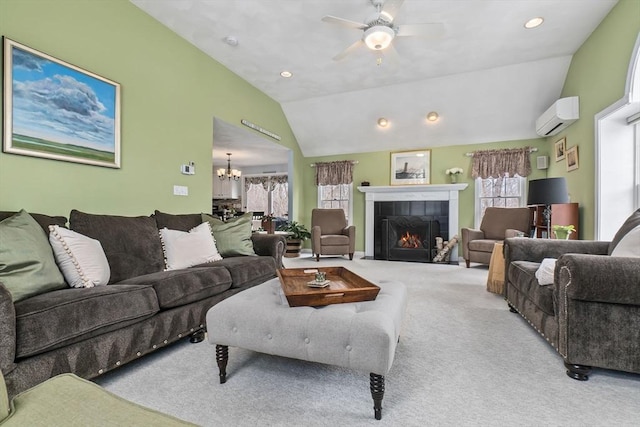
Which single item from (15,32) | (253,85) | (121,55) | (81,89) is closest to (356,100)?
(253,85)

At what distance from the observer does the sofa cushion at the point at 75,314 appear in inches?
52.2

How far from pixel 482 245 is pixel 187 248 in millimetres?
4337

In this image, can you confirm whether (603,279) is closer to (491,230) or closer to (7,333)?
(7,333)

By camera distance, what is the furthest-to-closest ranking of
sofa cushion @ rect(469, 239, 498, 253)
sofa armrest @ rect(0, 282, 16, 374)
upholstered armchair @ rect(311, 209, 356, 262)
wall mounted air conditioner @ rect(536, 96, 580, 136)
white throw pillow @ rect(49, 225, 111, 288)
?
1. upholstered armchair @ rect(311, 209, 356, 262)
2. sofa cushion @ rect(469, 239, 498, 253)
3. wall mounted air conditioner @ rect(536, 96, 580, 136)
4. white throw pillow @ rect(49, 225, 111, 288)
5. sofa armrest @ rect(0, 282, 16, 374)

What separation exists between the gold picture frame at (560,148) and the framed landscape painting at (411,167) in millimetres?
2017

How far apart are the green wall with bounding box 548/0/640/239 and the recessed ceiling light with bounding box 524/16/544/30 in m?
0.65

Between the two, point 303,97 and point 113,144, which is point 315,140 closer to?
point 303,97

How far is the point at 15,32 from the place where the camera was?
2232 mm

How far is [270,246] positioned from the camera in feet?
10.9

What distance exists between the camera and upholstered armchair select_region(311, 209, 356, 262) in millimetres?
5812

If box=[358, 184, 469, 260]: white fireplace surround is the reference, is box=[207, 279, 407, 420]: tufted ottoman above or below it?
below

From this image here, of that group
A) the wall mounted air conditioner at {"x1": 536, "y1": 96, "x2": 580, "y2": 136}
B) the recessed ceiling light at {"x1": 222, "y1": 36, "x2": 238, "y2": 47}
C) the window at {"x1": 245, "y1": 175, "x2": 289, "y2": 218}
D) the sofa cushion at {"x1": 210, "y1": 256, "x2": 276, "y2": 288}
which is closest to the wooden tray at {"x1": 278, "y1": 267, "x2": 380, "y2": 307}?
the sofa cushion at {"x1": 210, "y1": 256, "x2": 276, "y2": 288}

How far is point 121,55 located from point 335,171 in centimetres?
446

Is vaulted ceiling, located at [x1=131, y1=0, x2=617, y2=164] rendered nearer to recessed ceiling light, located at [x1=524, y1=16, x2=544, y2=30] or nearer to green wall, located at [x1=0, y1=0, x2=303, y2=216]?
recessed ceiling light, located at [x1=524, y1=16, x2=544, y2=30]
